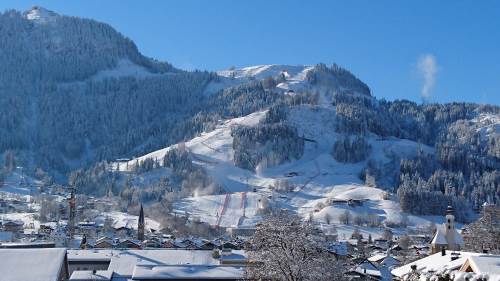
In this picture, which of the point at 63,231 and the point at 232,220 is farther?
the point at 232,220

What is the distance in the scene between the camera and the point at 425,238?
6708 inches

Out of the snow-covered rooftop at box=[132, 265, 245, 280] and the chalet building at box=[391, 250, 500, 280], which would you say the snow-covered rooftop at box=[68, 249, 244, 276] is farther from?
the chalet building at box=[391, 250, 500, 280]

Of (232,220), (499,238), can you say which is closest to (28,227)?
(232,220)

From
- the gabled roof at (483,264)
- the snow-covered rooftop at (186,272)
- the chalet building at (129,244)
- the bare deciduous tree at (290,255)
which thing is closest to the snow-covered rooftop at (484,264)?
the gabled roof at (483,264)

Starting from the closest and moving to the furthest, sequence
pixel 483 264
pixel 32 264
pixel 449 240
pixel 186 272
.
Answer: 1. pixel 483 264
2. pixel 32 264
3. pixel 186 272
4. pixel 449 240

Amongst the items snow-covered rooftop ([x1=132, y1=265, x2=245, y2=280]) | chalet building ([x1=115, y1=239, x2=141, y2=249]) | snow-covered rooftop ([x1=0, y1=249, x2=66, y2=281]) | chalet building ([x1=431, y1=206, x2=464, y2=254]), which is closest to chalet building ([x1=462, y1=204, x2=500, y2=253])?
chalet building ([x1=431, y1=206, x2=464, y2=254])

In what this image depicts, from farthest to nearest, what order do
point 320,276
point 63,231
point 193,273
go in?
point 63,231 < point 193,273 < point 320,276

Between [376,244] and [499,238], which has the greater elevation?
[499,238]

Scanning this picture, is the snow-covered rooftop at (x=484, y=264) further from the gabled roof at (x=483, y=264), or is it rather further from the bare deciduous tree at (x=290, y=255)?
the bare deciduous tree at (x=290, y=255)

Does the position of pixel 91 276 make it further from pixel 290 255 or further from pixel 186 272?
pixel 290 255

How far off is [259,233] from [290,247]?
1.84 metres

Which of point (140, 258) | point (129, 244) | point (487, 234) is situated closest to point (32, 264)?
point (140, 258)

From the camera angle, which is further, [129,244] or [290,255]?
[129,244]

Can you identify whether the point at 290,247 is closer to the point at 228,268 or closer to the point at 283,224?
the point at 283,224
